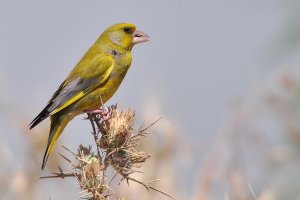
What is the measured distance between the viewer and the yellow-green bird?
189 inches

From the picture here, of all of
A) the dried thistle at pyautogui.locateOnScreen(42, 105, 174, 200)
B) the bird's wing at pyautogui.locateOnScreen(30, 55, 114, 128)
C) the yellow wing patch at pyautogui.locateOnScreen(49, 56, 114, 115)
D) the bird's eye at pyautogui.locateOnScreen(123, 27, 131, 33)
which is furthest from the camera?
the bird's eye at pyautogui.locateOnScreen(123, 27, 131, 33)

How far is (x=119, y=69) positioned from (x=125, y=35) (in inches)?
24.4

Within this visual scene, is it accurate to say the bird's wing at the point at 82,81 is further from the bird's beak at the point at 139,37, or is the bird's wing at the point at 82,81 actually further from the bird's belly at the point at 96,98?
the bird's beak at the point at 139,37

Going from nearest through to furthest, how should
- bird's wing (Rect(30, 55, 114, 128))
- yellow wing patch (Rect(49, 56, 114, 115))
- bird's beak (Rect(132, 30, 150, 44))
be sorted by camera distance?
bird's wing (Rect(30, 55, 114, 128)), yellow wing patch (Rect(49, 56, 114, 115)), bird's beak (Rect(132, 30, 150, 44))

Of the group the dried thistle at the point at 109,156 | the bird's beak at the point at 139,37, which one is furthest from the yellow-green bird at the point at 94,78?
the dried thistle at the point at 109,156

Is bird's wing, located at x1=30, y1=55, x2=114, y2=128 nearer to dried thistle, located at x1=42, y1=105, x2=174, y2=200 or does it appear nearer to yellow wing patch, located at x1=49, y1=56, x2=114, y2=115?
yellow wing patch, located at x1=49, y1=56, x2=114, y2=115

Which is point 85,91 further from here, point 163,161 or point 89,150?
point 89,150

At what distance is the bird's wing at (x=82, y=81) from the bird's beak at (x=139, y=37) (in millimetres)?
401

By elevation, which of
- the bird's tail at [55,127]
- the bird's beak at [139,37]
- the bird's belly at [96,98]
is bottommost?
the bird's tail at [55,127]

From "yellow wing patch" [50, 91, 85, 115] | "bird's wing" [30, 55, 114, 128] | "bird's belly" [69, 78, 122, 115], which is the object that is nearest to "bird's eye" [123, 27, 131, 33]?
"bird's wing" [30, 55, 114, 128]

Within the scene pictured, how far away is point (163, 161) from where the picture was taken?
5.27m

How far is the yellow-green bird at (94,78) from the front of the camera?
15.8 ft

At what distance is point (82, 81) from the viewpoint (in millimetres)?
5328

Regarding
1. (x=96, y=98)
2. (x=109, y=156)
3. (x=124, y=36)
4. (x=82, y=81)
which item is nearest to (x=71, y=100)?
(x=96, y=98)
